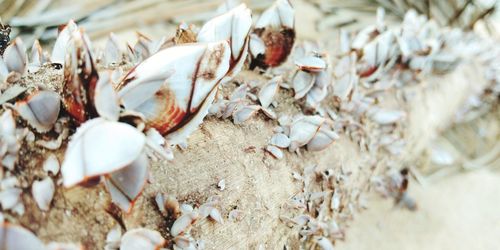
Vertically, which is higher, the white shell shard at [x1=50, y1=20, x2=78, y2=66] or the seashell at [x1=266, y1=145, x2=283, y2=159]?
the white shell shard at [x1=50, y1=20, x2=78, y2=66]

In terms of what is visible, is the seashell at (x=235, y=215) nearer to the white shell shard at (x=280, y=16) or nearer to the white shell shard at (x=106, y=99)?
the white shell shard at (x=106, y=99)

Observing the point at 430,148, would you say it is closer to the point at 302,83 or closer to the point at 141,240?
the point at 302,83

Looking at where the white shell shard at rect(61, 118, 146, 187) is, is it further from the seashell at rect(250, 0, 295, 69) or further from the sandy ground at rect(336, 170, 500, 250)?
the sandy ground at rect(336, 170, 500, 250)

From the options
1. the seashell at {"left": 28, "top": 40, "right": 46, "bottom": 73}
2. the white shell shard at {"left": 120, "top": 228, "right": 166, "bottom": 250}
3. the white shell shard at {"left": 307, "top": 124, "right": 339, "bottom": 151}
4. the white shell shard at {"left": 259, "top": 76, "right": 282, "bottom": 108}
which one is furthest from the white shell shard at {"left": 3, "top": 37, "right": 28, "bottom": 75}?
the white shell shard at {"left": 307, "top": 124, "right": 339, "bottom": 151}

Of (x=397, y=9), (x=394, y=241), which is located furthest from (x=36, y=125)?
(x=397, y=9)

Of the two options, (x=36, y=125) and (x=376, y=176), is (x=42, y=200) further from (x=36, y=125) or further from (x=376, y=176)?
(x=376, y=176)
